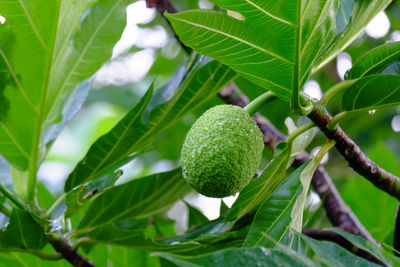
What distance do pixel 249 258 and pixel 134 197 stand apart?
25.8 inches

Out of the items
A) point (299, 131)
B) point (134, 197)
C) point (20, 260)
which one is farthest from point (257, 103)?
point (20, 260)

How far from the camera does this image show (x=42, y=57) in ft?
3.63

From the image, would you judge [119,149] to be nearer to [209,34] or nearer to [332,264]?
[209,34]

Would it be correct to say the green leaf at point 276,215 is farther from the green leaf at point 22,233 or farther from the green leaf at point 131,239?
the green leaf at point 22,233

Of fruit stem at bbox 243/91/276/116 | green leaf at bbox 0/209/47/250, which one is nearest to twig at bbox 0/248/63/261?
green leaf at bbox 0/209/47/250

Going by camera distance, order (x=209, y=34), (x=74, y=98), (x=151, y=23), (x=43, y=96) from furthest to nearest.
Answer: (x=151, y=23), (x=74, y=98), (x=43, y=96), (x=209, y=34)

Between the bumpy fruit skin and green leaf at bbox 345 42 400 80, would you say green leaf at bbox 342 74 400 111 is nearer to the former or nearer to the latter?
green leaf at bbox 345 42 400 80

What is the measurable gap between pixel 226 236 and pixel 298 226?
0.16 metres

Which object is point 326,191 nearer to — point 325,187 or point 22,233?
point 325,187

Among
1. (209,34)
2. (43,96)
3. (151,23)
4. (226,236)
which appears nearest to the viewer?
(209,34)

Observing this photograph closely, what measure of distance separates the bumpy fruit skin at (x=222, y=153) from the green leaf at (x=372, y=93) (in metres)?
0.18

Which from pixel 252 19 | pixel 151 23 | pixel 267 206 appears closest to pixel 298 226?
pixel 267 206

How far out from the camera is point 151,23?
2402 millimetres

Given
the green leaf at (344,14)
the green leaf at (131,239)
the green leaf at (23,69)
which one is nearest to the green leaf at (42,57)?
the green leaf at (23,69)
